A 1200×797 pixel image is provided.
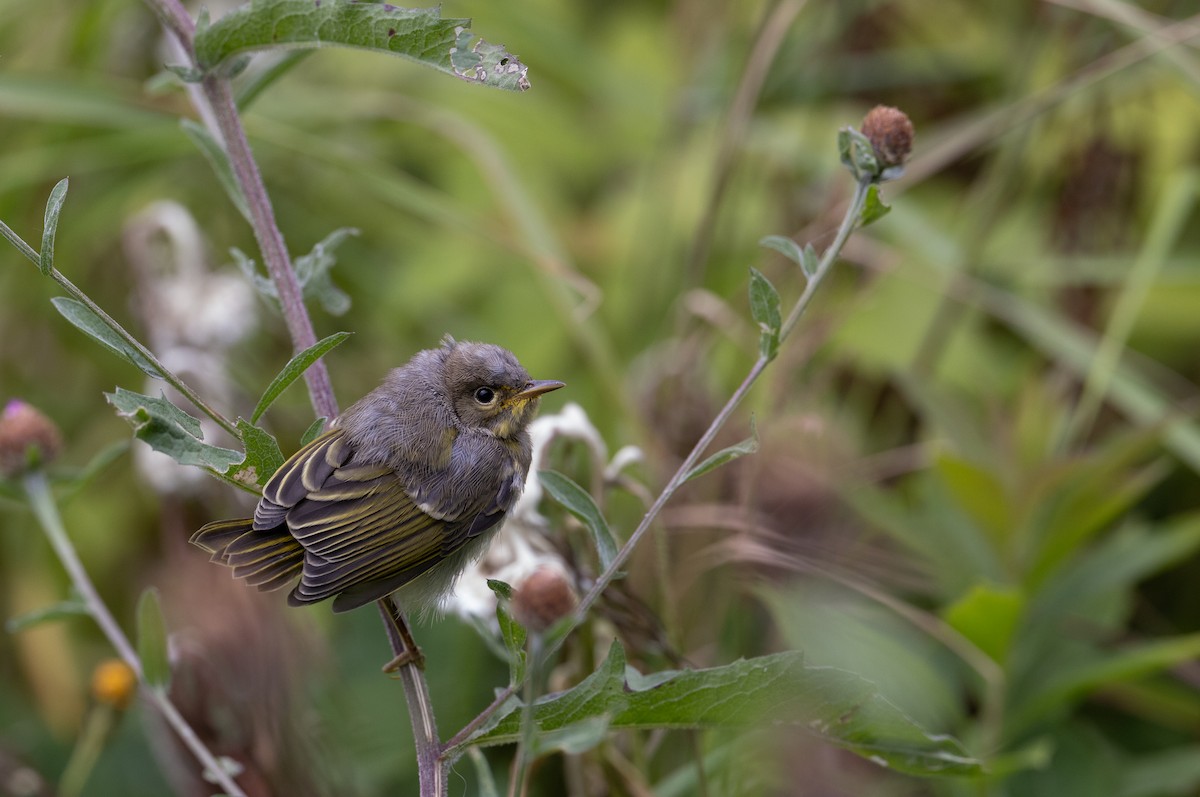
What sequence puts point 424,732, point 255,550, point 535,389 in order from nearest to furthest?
1. point 424,732
2. point 255,550
3. point 535,389

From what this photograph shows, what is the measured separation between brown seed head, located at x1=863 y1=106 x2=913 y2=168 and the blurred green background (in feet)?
1.93

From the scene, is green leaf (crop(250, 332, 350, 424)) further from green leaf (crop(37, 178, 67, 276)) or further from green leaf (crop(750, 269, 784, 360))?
green leaf (crop(750, 269, 784, 360))

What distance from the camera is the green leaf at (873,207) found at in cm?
115

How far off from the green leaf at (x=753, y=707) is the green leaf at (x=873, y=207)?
16.6 inches

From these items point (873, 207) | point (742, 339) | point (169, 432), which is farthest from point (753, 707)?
point (742, 339)

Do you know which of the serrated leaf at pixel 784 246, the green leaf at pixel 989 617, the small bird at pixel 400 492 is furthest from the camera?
the green leaf at pixel 989 617

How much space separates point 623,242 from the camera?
3324 millimetres

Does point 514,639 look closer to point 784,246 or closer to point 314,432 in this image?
point 314,432

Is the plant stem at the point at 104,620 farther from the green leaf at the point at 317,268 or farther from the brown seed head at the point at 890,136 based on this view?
the brown seed head at the point at 890,136

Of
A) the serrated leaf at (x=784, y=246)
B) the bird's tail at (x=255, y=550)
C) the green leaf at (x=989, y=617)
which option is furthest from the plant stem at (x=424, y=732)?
the green leaf at (x=989, y=617)

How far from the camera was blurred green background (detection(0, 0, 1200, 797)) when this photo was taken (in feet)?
6.69

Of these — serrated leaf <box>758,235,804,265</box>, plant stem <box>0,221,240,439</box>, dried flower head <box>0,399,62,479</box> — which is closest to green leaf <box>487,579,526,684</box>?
plant stem <box>0,221,240,439</box>

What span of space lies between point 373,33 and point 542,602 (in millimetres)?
565

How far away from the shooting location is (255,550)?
1461 millimetres
